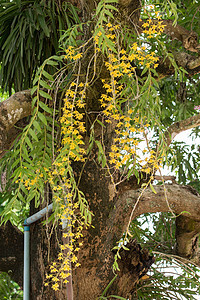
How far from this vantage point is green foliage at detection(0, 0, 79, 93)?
5.96 feet

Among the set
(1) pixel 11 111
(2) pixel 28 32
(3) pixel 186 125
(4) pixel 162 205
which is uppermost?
(2) pixel 28 32

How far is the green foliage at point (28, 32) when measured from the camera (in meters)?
1.82

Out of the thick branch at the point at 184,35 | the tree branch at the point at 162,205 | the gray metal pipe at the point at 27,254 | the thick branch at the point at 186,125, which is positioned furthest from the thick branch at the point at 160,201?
the thick branch at the point at 184,35

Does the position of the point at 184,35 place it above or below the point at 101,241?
above

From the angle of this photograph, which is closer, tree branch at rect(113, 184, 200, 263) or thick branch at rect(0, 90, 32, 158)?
thick branch at rect(0, 90, 32, 158)

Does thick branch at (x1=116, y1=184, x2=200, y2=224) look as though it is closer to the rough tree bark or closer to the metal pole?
the rough tree bark

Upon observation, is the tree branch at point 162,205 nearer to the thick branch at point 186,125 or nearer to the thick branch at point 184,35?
the thick branch at point 186,125

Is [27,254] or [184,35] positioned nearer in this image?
[27,254]

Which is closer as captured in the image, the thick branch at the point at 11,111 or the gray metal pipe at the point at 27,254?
the thick branch at the point at 11,111

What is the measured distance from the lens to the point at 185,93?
2.65 metres

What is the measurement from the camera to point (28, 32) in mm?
1908

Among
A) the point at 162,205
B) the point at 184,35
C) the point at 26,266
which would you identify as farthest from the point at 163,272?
the point at 184,35

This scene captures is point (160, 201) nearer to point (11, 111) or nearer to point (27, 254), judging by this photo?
point (27, 254)

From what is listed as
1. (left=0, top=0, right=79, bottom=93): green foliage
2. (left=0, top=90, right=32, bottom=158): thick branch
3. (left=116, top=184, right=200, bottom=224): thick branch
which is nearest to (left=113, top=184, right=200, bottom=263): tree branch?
(left=116, top=184, right=200, bottom=224): thick branch
